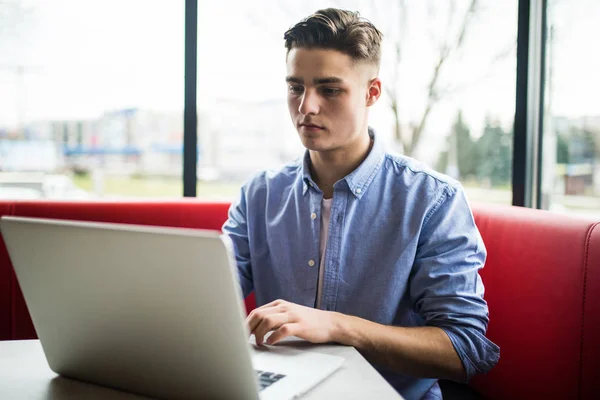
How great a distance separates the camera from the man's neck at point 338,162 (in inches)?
62.1

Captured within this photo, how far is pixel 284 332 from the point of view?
965mm

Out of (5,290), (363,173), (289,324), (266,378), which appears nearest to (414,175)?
(363,173)

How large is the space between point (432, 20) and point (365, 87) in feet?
3.84

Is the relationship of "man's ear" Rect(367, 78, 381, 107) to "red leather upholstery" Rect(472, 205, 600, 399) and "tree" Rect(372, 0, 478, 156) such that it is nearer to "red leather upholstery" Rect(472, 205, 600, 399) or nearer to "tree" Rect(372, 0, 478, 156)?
"red leather upholstery" Rect(472, 205, 600, 399)

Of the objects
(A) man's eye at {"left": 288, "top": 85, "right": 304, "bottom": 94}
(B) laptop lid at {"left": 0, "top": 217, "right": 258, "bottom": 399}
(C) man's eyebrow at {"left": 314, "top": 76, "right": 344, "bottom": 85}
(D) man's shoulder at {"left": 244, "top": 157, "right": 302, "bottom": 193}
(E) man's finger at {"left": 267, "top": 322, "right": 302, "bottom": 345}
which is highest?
(C) man's eyebrow at {"left": 314, "top": 76, "right": 344, "bottom": 85}

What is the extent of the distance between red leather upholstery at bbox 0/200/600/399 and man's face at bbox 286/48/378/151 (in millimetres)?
496

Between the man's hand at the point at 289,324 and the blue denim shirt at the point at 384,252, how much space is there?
319mm

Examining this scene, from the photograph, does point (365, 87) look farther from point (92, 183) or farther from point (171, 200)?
point (92, 183)

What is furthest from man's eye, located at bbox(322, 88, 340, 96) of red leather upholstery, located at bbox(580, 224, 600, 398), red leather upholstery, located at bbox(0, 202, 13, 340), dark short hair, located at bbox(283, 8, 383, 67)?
red leather upholstery, located at bbox(0, 202, 13, 340)

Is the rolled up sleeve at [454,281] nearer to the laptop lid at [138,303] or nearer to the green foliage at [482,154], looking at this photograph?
the laptop lid at [138,303]

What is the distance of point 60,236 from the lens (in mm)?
750

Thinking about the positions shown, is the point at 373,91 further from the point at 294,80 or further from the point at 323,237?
the point at 323,237

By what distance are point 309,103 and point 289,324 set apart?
2.15 ft

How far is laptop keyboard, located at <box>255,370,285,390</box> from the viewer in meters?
0.82
